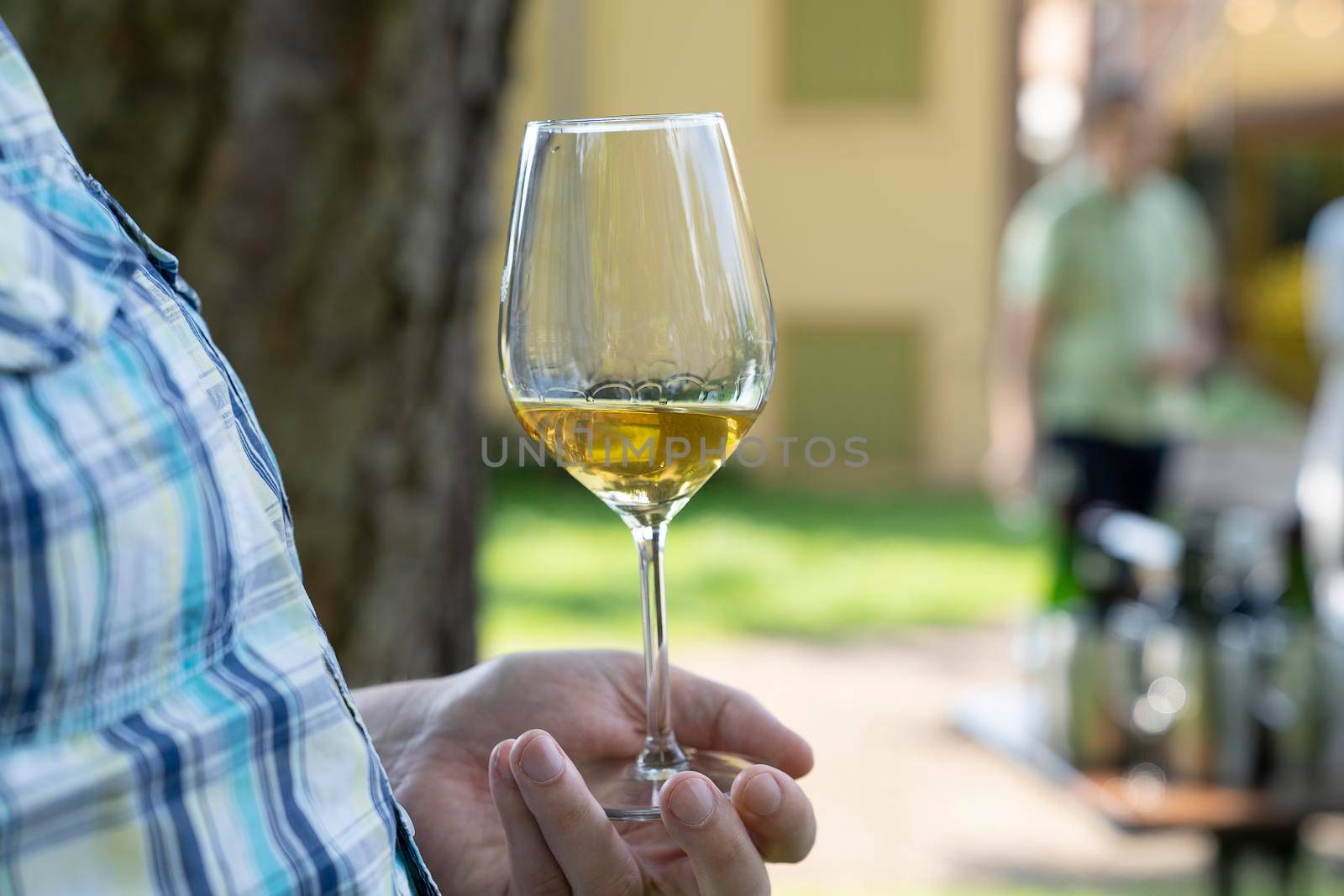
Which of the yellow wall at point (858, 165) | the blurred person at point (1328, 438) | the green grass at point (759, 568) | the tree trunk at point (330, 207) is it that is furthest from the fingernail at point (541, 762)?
the yellow wall at point (858, 165)

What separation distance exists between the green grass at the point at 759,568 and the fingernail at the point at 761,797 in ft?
15.3

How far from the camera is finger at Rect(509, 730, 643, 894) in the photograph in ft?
2.66

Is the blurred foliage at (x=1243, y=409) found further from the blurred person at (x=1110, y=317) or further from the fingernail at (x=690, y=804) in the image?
the fingernail at (x=690, y=804)

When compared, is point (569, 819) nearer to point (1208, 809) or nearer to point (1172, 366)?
point (1208, 809)

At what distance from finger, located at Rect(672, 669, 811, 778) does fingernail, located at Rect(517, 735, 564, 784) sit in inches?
9.4

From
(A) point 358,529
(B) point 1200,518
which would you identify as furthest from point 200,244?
(B) point 1200,518

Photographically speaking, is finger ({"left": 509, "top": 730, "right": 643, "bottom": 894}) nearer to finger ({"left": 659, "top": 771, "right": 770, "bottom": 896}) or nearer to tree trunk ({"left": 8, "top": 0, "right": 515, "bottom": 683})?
finger ({"left": 659, "top": 771, "right": 770, "bottom": 896})

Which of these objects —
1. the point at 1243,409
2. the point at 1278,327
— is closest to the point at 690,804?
the point at 1243,409

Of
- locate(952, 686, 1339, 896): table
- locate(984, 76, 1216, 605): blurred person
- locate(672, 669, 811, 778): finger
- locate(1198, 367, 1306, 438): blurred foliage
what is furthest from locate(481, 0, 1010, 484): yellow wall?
locate(672, 669, 811, 778): finger

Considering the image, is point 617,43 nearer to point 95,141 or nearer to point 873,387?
point 873,387

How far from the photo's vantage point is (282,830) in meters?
0.62

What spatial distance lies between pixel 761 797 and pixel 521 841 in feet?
0.48

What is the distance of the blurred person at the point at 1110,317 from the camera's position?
14.9ft

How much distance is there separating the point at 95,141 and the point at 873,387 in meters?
9.57
